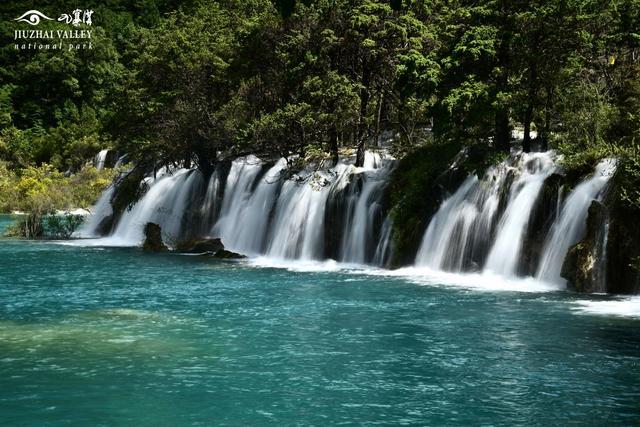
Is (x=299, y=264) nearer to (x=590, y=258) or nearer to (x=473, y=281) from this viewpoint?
(x=473, y=281)

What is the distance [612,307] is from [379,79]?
84.4 ft

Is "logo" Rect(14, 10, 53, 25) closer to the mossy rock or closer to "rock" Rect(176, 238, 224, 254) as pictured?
"rock" Rect(176, 238, 224, 254)

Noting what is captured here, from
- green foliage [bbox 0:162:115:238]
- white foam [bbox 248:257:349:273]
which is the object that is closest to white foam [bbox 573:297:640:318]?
white foam [bbox 248:257:349:273]

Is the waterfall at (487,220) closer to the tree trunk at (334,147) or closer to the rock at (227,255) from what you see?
the rock at (227,255)

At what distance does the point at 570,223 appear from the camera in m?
30.4

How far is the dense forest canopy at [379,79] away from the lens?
116ft

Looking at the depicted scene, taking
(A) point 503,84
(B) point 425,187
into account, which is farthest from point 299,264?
(A) point 503,84

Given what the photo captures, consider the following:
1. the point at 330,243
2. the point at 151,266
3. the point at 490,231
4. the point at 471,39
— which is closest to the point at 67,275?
the point at 151,266

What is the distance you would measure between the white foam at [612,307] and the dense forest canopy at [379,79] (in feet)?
18.5

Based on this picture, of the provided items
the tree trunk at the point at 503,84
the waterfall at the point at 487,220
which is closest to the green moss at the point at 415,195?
the waterfall at the point at 487,220

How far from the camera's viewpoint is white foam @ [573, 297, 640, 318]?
24844 mm

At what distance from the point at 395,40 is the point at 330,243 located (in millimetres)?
12302

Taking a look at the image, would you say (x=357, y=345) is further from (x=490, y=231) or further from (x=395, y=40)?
(x=395, y=40)

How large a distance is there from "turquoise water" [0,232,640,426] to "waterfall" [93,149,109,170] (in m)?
56.1
